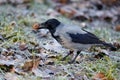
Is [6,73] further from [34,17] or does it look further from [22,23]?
[34,17]

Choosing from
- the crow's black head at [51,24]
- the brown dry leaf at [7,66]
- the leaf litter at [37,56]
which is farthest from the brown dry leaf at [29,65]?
the crow's black head at [51,24]

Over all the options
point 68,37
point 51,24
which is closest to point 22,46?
point 51,24

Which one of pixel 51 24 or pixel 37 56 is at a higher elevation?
pixel 51 24

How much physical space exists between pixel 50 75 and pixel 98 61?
3.20 ft

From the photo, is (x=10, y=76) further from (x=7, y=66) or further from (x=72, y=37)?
(x=72, y=37)

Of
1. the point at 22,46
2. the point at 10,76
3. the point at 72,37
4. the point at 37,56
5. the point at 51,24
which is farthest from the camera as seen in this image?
the point at 22,46

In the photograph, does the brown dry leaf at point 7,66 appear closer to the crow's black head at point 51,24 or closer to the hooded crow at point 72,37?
the hooded crow at point 72,37

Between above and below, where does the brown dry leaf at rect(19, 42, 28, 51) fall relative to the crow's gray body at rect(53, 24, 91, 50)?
below

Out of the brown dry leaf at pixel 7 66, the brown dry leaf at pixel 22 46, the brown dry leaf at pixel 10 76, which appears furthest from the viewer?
the brown dry leaf at pixel 22 46

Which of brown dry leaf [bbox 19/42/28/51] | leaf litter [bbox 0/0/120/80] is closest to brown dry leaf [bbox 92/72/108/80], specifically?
leaf litter [bbox 0/0/120/80]

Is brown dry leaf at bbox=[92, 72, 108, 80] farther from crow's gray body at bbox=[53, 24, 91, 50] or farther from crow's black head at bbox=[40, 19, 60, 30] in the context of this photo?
crow's black head at bbox=[40, 19, 60, 30]

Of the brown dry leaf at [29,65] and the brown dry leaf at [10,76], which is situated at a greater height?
the brown dry leaf at [10,76]

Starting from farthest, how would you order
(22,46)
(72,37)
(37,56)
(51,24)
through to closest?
1. (22,46)
2. (51,24)
3. (37,56)
4. (72,37)

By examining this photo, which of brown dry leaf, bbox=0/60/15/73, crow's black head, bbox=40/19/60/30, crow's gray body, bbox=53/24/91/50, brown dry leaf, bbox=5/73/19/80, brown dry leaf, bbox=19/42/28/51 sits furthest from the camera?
brown dry leaf, bbox=19/42/28/51
